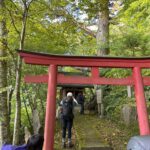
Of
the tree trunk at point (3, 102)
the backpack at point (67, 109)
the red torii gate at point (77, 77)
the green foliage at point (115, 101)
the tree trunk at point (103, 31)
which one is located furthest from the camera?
the tree trunk at point (103, 31)

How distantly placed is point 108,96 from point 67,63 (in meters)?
7.26

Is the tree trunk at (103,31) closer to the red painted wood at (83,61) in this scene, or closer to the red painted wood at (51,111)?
the red painted wood at (83,61)

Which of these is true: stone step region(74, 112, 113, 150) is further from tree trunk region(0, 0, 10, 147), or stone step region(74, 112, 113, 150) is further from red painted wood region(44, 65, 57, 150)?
tree trunk region(0, 0, 10, 147)

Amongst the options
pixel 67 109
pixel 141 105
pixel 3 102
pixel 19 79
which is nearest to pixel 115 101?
pixel 67 109

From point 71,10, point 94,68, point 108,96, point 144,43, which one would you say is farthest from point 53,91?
point 108,96

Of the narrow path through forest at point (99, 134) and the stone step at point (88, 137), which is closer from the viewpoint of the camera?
the stone step at point (88, 137)

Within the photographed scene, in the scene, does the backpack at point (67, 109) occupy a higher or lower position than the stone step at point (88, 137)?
higher

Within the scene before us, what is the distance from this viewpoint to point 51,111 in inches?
317

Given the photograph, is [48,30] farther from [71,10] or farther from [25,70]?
[25,70]

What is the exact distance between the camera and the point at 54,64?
8.41 metres

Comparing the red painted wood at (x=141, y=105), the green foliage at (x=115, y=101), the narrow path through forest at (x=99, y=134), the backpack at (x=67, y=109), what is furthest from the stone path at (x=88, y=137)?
the red painted wood at (x=141, y=105)

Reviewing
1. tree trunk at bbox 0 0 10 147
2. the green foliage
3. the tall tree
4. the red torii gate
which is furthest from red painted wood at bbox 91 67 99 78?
the green foliage

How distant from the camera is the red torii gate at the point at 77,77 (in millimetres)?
8078

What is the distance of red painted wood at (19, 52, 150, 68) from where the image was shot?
27.4ft
